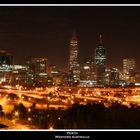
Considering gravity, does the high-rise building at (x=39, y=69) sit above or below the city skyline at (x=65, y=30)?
below

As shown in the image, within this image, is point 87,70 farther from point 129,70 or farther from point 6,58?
point 6,58

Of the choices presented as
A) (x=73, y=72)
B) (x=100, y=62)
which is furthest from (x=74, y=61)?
(x=100, y=62)

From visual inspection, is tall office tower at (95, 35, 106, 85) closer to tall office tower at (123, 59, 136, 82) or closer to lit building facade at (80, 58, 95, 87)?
lit building facade at (80, 58, 95, 87)

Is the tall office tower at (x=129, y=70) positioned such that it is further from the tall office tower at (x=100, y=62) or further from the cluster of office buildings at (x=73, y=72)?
the tall office tower at (x=100, y=62)

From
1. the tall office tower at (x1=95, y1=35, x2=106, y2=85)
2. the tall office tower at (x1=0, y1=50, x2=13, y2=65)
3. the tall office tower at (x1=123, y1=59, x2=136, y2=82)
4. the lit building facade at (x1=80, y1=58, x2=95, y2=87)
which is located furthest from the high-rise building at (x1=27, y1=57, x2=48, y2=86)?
the tall office tower at (x1=123, y1=59, x2=136, y2=82)

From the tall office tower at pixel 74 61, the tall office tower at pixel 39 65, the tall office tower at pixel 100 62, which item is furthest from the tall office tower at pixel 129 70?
the tall office tower at pixel 39 65
